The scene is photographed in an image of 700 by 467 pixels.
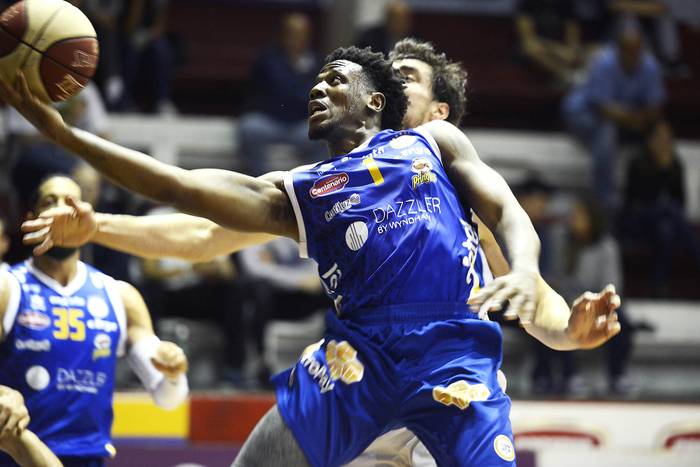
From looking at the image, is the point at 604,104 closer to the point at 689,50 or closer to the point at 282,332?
the point at 689,50

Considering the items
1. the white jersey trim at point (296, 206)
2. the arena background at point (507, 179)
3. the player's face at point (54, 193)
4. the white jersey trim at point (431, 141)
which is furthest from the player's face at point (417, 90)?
the arena background at point (507, 179)

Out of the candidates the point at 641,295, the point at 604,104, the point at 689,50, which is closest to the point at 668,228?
the point at 641,295

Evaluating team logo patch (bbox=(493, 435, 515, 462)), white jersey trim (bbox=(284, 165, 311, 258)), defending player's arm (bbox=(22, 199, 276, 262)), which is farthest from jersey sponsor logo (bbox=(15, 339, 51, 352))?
team logo patch (bbox=(493, 435, 515, 462))

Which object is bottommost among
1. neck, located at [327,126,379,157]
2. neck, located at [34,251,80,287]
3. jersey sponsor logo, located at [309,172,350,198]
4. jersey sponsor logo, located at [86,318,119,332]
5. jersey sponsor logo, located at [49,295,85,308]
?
jersey sponsor logo, located at [86,318,119,332]

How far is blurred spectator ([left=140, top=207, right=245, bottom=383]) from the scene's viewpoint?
8703 mm

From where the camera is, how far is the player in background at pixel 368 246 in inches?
147

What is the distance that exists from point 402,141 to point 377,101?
1.07 ft

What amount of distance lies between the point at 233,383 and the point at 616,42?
18.2ft

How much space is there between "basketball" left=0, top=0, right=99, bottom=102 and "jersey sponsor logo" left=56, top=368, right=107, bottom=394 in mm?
2160

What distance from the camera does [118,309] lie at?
19.3 ft

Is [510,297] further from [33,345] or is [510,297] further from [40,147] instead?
[40,147]

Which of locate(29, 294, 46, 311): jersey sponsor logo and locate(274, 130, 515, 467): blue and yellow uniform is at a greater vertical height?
locate(274, 130, 515, 467): blue and yellow uniform

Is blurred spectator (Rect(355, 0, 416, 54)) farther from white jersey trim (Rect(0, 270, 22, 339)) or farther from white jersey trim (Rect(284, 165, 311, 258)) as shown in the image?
white jersey trim (Rect(284, 165, 311, 258))

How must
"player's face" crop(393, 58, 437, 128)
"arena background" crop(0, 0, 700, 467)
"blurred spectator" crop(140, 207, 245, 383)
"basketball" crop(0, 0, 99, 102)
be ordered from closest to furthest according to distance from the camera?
"basketball" crop(0, 0, 99, 102)
"player's face" crop(393, 58, 437, 128)
"arena background" crop(0, 0, 700, 467)
"blurred spectator" crop(140, 207, 245, 383)
